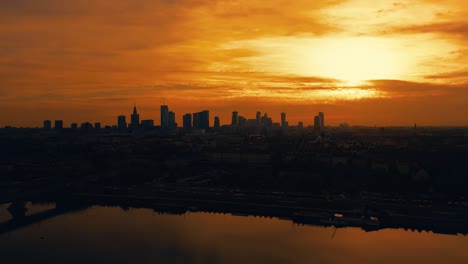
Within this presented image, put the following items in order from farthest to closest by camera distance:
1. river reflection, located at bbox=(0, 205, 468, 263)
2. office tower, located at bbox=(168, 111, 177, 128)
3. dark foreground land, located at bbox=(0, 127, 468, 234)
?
office tower, located at bbox=(168, 111, 177, 128), dark foreground land, located at bbox=(0, 127, 468, 234), river reflection, located at bbox=(0, 205, 468, 263)

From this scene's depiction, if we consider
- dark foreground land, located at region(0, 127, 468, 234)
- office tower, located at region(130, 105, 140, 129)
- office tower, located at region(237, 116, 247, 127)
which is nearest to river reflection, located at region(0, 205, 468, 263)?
dark foreground land, located at region(0, 127, 468, 234)

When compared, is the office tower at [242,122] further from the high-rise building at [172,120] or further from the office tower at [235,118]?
the high-rise building at [172,120]

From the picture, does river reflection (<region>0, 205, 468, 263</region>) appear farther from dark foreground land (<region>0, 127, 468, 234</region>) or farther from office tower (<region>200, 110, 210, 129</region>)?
office tower (<region>200, 110, 210, 129</region>)

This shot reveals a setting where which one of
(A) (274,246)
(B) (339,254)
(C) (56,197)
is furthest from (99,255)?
(C) (56,197)

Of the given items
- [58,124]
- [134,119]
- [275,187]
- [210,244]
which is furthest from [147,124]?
[210,244]

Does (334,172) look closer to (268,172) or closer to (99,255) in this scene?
(268,172)

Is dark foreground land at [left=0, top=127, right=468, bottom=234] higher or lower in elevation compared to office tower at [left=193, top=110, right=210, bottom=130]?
lower

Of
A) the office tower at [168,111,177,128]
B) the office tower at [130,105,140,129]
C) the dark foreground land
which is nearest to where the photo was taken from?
the dark foreground land

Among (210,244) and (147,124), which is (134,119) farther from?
(210,244)
